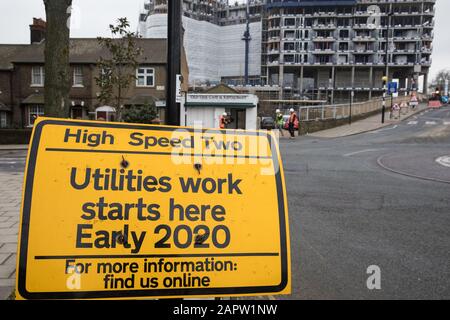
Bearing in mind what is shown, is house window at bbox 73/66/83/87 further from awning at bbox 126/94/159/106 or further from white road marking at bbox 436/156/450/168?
white road marking at bbox 436/156/450/168

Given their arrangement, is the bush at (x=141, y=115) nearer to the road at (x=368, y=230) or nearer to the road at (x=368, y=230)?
the road at (x=368, y=230)

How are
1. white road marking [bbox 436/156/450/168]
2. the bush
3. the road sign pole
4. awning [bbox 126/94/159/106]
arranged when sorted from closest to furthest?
1. the road sign pole
2. white road marking [bbox 436/156/450/168]
3. the bush
4. awning [bbox 126/94/159/106]

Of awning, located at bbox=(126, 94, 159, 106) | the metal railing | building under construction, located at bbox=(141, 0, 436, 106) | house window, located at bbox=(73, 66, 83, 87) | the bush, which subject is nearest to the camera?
the bush

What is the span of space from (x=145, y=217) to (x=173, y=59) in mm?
1662

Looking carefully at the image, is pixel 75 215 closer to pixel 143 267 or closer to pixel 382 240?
Result: pixel 143 267

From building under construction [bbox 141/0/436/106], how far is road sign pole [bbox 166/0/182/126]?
3099 inches

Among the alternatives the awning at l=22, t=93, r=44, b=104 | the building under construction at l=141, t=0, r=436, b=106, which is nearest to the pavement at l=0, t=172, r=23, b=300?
the awning at l=22, t=93, r=44, b=104

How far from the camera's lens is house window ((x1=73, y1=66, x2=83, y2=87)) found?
113 ft

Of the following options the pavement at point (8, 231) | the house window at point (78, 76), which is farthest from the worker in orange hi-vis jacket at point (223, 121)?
the house window at point (78, 76)

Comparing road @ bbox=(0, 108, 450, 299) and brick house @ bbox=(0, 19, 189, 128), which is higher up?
brick house @ bbox=(0, 19, 189, 128)

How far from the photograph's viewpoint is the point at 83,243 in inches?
82.7

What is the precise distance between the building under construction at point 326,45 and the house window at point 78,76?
168ft

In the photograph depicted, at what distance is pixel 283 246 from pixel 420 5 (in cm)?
9636

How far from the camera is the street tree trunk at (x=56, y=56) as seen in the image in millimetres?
3561
